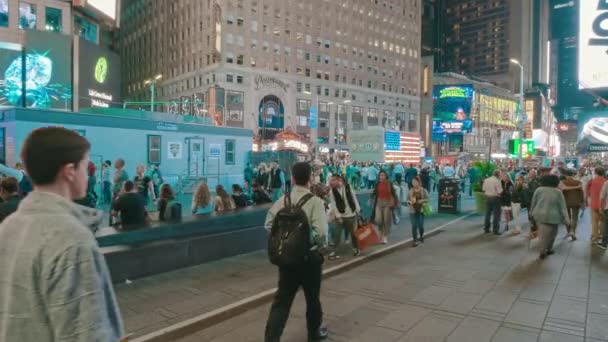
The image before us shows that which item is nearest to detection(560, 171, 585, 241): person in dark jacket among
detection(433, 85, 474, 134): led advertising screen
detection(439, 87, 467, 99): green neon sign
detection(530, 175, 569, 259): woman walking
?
detection(530, 175, 569, 259): woman walking

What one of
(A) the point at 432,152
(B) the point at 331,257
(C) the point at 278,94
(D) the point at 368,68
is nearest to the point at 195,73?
(C) the point at 278,94

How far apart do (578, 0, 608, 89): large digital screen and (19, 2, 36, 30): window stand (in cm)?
3490

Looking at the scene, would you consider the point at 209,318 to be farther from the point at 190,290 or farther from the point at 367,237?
the point at 367,237

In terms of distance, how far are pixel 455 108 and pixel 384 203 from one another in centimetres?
5624

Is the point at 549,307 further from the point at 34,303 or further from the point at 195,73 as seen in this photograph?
the point at 195,73

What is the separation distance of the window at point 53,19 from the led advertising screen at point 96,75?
8.16 feet

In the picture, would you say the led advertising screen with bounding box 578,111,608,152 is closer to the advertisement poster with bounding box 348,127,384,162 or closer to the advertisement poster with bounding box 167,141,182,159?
the advertisement poster with bounding box 348,127,384,162

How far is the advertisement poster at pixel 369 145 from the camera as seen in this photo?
2603cm

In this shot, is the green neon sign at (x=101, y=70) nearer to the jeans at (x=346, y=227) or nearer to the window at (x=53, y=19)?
the window at (x=53, y=19)

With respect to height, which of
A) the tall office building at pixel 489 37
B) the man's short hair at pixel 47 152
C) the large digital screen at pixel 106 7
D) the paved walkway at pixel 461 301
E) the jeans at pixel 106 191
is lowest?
the paved walkway at pixel 461 301

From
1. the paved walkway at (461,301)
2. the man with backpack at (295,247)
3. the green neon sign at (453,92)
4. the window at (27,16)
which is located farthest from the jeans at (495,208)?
the green neon sign at (453,92)

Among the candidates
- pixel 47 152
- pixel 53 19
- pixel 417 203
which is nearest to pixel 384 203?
pixel 417 203

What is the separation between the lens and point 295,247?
399cm

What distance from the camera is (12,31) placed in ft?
105
